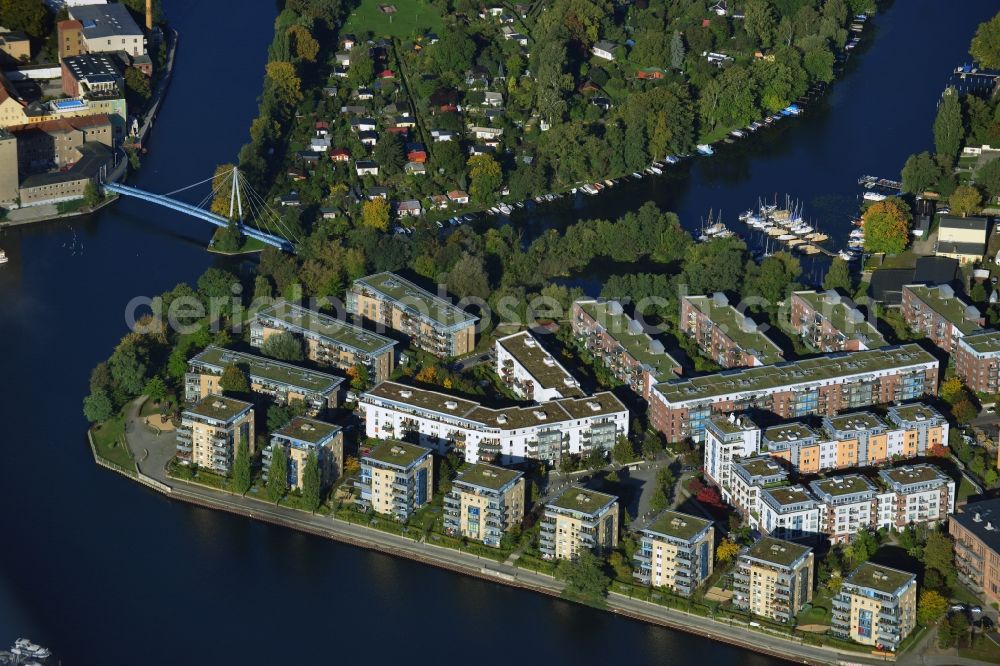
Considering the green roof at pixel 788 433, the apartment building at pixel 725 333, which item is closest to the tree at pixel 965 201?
the apartment building at pixel 725 333

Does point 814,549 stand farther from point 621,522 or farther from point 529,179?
point 529,179

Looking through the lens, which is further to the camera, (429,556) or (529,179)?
(529,179)

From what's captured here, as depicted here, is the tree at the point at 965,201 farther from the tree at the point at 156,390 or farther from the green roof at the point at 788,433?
the tree at the point at 156,390

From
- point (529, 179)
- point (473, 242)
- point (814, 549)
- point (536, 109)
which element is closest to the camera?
point (814, 549)

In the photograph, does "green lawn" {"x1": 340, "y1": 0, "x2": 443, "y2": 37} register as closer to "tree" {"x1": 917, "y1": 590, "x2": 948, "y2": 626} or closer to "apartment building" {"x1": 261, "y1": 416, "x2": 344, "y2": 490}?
"apartment building" {"x1": 261, "y1": 416, "x2": 344, "y2": 490}

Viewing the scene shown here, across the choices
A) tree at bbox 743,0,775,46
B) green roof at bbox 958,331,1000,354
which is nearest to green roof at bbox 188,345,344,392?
green roof at bbox 958,331,1000,354

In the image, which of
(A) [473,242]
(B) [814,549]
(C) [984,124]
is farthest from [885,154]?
(B) [814,549]
